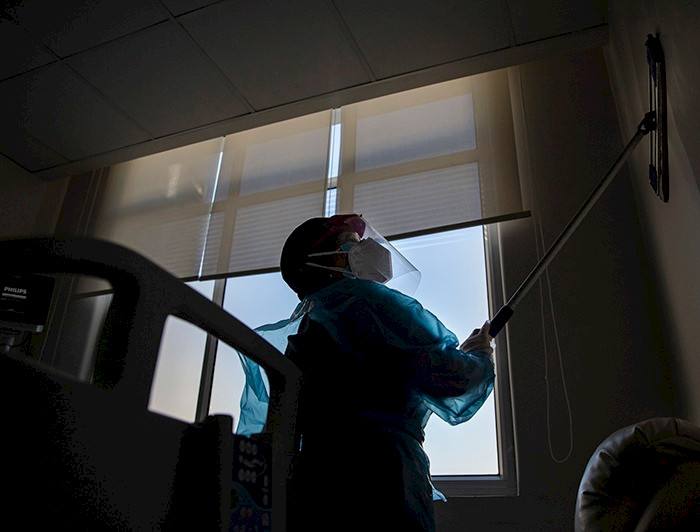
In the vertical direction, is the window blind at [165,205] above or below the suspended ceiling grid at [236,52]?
below

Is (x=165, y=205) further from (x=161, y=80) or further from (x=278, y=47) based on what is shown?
(x=278, y=47)

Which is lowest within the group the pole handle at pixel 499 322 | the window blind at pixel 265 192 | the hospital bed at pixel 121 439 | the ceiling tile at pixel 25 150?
the hospital bed at pixel 121 439

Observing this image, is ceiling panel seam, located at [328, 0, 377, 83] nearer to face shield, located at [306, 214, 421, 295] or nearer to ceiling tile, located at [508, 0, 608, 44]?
ceiling tile, located at [508, 0, 608, 44]

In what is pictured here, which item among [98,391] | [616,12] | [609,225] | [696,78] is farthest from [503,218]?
[98,391]

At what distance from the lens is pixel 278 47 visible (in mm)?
2170

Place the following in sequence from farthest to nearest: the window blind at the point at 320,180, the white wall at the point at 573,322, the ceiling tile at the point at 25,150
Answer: the ceiling tile at the point at 25,150
the window blind at the point at 320,180
the white wall at the point at 573,322

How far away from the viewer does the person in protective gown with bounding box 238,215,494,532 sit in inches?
37.5

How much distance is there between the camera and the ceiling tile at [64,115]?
240cm

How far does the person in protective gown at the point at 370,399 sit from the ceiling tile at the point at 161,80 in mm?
1493

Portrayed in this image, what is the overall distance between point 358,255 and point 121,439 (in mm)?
987

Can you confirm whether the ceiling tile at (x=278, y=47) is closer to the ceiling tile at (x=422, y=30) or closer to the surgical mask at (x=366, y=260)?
the ceiling tile at (x=422, y=30)

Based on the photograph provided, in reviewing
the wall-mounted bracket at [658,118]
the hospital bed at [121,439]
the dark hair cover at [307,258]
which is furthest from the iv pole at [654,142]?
the hospital bed at [121,439]

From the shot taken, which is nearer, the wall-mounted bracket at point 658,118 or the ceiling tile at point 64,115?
the wall-mounted bracket at point 658,118

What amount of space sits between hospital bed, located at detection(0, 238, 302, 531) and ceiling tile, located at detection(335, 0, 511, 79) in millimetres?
1735
